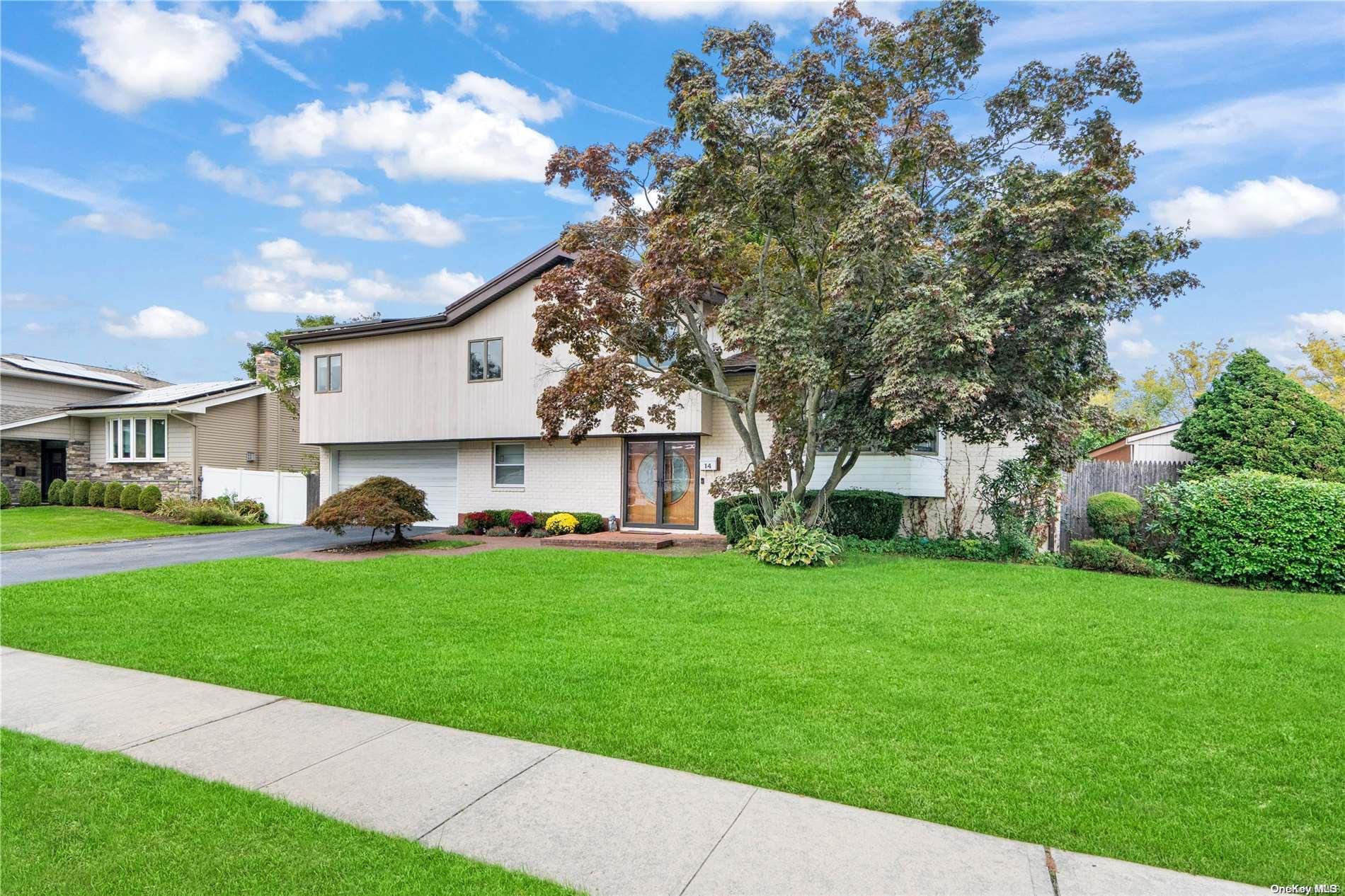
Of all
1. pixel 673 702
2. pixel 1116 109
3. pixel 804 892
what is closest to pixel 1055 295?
pixel 1116 109

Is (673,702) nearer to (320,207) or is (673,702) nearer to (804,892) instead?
(804,892)

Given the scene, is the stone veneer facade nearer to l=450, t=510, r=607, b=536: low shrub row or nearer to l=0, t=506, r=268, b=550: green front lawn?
l=0, t=506, r=268, b=550: green front lawn

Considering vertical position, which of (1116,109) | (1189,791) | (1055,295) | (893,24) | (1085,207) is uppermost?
(893,24)

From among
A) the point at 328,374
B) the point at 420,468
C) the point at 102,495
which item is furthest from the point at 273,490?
the point at 102,495

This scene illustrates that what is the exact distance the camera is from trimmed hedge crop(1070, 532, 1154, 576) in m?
11.5

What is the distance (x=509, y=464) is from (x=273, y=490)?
28.5ft

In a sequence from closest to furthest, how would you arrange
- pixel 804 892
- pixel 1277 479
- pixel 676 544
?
1. pixel 804 892
2. pixel 1277 479
3. pixel 676 544

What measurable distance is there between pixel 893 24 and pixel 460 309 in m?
12.1

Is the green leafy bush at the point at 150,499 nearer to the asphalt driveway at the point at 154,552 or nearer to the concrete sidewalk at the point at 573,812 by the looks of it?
the asphalt driveway at the point at 154,552

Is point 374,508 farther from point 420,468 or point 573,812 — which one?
point 573,812

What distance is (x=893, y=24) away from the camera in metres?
11.7

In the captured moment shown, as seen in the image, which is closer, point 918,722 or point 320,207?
point 918,722

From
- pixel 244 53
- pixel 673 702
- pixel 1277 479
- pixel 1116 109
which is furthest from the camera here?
pixel 244 53

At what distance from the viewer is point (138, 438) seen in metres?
25.3
